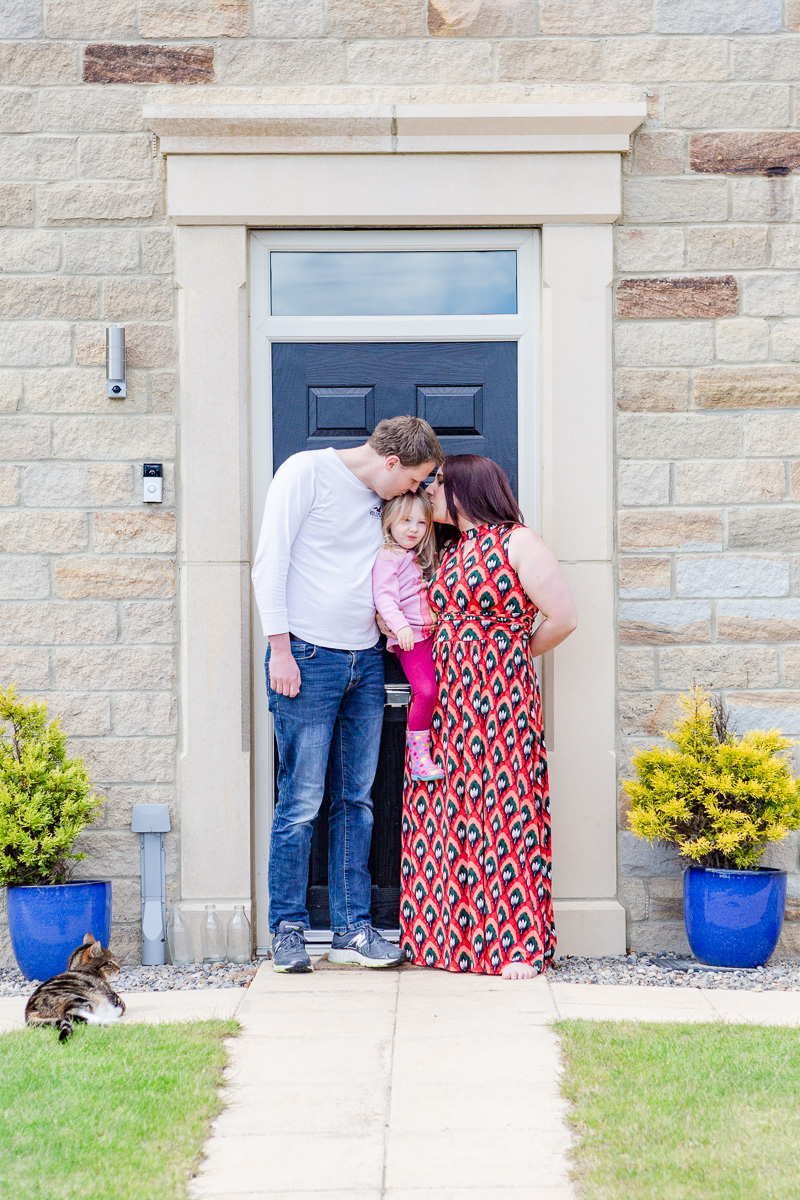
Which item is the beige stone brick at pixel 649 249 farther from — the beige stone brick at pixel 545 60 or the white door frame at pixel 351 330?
the beige stone brick at pixel 545 60

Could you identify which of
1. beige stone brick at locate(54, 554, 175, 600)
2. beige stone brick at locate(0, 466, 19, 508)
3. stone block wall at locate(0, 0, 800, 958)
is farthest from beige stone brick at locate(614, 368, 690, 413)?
beige stone brick at locate(0, 466, 19, 508)

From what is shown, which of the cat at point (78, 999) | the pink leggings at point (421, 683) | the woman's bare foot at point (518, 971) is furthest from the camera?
the pink leggings at point (421, 683)

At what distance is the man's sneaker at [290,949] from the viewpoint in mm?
3795

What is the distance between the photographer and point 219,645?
414 cm

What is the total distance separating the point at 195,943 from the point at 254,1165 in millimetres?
1824

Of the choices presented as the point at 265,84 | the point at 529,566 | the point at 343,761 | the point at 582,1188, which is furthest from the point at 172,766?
the point at 265,84

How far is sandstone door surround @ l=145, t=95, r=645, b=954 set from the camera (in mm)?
4117

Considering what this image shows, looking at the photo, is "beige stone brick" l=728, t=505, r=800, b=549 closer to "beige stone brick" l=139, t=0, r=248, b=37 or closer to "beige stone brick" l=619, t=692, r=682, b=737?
"beige stone brick" l=619, t=692, r=682, b=737

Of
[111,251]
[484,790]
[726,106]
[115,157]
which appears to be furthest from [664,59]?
[484,790]

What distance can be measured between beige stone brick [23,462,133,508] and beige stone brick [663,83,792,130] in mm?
2535

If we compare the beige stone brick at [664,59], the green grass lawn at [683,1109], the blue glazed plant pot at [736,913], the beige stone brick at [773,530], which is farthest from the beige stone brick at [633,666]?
the beige stone brick at [664,59]

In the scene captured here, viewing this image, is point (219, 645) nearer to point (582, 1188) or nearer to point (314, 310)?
point (314, 310)

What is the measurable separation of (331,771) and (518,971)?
98 cm

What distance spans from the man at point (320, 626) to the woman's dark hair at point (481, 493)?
0.39 feet
